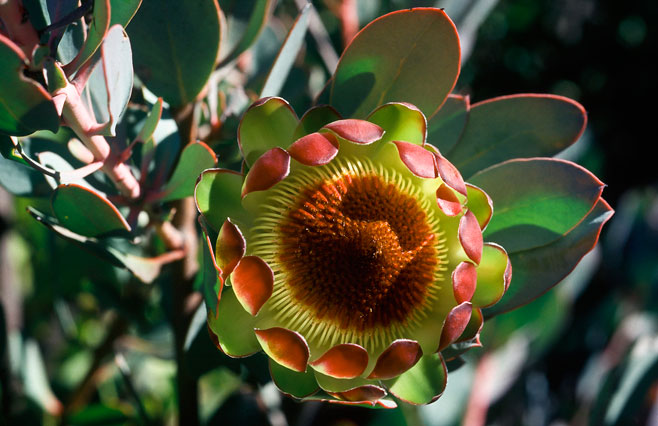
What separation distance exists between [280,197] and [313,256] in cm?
7

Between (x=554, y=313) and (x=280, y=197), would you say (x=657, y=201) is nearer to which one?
(x=554, y=313)

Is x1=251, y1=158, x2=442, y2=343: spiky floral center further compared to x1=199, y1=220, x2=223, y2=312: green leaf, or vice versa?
x1=251, y1=158, x2=442, y2=343: spiky floral center

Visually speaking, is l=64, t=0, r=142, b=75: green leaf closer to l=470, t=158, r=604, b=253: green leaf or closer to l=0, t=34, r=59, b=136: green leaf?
l=0, t=34, r=59, b=136: green leaf

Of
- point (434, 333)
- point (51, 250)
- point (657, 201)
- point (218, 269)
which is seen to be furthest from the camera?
point (657, 201)

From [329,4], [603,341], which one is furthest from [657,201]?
[329,4]

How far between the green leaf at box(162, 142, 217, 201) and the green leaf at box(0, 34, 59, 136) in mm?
131

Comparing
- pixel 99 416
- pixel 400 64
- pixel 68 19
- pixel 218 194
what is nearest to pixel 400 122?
pixel 400 64

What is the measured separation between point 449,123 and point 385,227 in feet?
0.42

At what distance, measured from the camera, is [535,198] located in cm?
54

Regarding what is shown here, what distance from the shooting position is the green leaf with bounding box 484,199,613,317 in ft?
1.75

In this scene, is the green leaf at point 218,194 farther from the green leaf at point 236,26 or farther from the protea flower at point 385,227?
the green leaf at point 236,26

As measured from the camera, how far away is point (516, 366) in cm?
114

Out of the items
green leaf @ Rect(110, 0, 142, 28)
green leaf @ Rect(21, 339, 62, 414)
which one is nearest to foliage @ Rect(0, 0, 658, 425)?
green leaf @ Rect(110, 0, 142, 28)

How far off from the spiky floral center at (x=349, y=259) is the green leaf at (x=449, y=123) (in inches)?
3.0
